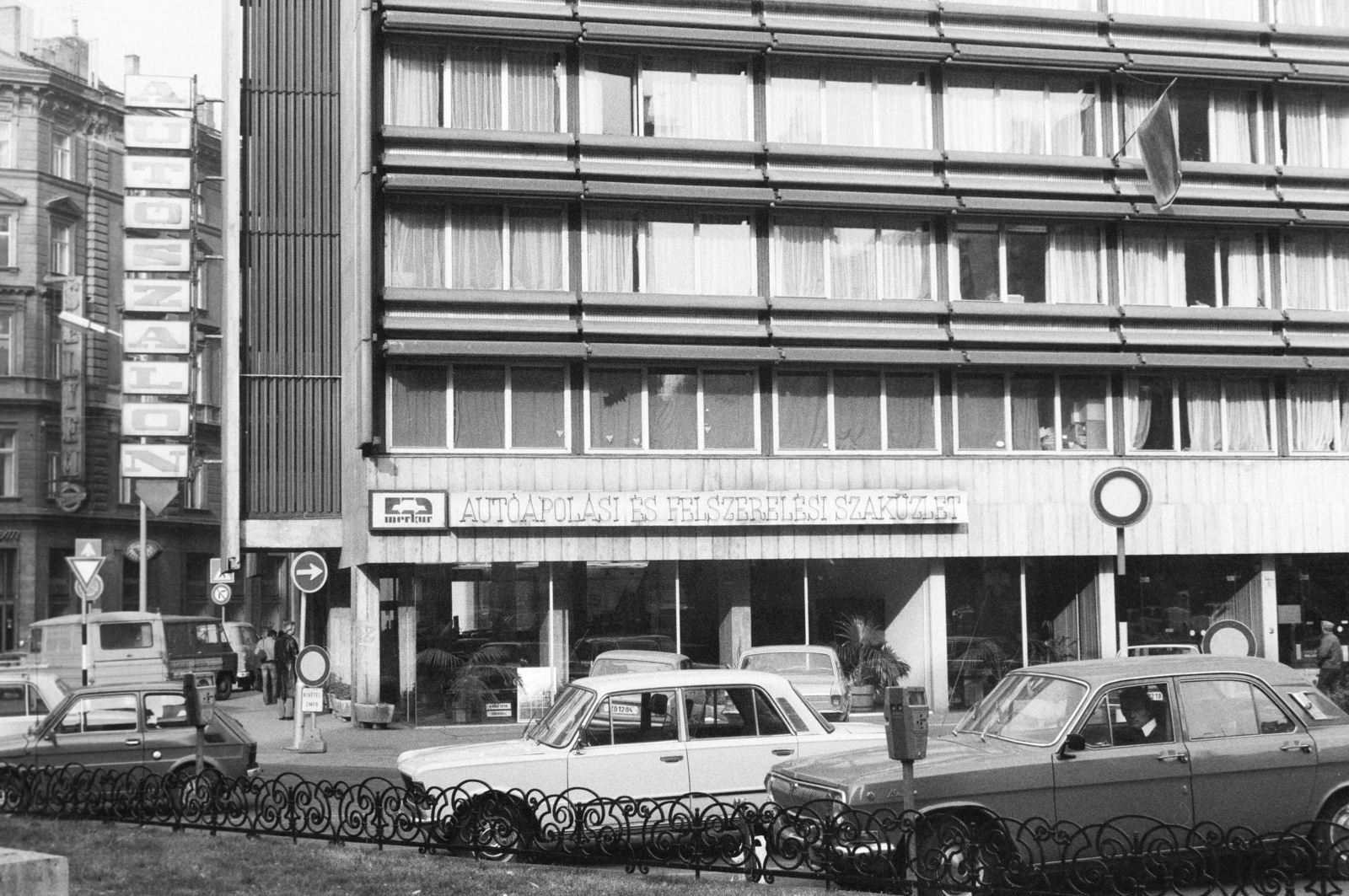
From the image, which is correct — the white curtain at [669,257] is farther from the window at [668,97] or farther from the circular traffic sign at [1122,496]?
the circular traffic sign at [1122,496]

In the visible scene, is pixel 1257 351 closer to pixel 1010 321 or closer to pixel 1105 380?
pixel 1105 380

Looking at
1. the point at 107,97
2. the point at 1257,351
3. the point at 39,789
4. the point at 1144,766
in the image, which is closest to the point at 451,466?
the point at 39,789

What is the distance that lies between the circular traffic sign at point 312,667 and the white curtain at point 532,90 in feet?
33.8

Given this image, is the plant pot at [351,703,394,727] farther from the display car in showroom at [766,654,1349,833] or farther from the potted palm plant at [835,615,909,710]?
the display car in showroom at [766,654,1349,833]

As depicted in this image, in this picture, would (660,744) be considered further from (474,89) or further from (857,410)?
(474,89)

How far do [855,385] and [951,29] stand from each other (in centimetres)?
674

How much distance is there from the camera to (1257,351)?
2931cm

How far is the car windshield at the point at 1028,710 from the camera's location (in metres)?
11.0

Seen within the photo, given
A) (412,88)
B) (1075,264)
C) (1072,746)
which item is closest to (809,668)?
(1075,264)

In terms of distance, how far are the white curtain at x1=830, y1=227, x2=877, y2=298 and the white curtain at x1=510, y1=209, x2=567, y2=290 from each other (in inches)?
191

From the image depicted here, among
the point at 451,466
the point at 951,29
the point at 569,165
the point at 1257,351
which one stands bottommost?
the point at 451,466

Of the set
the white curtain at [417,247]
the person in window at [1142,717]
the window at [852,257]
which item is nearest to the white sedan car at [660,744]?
the person in window at [1142,717]

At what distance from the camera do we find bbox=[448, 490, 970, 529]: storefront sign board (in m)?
26.3

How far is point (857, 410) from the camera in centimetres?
2808
